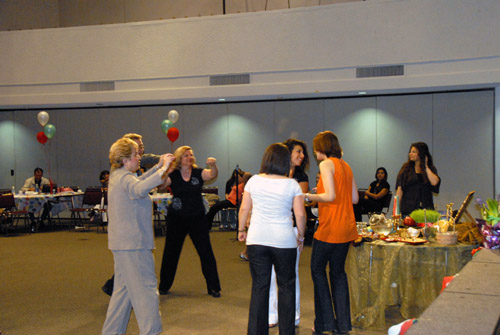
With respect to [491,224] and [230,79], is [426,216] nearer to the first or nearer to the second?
[491,224]

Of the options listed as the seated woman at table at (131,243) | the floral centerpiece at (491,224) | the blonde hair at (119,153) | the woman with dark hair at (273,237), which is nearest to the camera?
the floral centerpiece at (491,224)

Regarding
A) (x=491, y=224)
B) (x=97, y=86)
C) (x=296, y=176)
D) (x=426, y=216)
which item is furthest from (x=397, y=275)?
(x=97, y=86)

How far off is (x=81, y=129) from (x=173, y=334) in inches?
388

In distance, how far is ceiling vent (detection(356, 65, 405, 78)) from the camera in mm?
9953

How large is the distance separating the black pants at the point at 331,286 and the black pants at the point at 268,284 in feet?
1.55

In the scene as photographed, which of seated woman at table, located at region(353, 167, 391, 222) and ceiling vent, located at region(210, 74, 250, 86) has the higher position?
ceiling vent, located at region(210, 74, 250, 86)

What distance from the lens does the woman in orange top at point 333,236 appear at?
369 cm

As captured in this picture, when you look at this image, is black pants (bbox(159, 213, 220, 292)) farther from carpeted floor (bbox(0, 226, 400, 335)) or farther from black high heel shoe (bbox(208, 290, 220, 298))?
carpeted floor (bbox(0, 226, 400, 335))

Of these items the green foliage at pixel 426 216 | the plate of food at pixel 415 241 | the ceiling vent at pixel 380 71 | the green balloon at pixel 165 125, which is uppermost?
the ceiling vent at pixel 380 71

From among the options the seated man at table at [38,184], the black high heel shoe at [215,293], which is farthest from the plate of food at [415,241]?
the seated man at table at [38,184]

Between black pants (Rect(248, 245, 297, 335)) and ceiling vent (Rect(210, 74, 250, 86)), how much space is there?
7958mm

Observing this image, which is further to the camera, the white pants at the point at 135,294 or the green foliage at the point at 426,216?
the green foliage at the point at 426,216

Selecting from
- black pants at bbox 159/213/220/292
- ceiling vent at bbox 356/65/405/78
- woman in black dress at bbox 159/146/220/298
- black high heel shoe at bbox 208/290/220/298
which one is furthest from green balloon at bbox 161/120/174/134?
black high heel shoe at bbox 208/290/220/298

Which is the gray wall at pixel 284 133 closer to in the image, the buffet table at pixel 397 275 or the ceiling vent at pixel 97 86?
the ceiling vent at pixel 97 86
